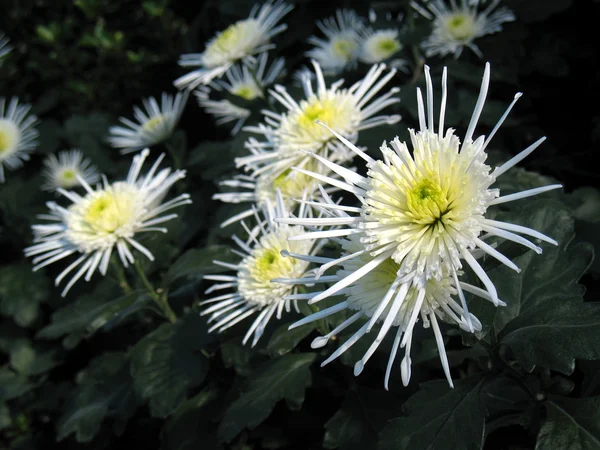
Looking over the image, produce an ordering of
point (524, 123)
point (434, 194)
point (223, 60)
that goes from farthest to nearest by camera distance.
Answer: point (524, 123) → point (223, 60) → point (434, 194)

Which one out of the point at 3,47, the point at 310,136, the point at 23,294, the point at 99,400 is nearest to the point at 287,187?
the point at 310,136

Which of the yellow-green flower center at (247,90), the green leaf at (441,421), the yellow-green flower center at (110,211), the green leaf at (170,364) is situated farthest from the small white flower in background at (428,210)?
the yellow-green flower center at (247,90)

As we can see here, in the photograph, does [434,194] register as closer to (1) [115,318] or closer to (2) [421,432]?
(2) [421,432]

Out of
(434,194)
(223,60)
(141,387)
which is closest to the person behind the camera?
(434,194)

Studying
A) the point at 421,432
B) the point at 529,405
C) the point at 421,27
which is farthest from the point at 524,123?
the point at 421,432

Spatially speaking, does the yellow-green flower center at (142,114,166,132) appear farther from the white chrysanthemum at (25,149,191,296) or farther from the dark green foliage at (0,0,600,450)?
the white chrysanthemum at (25,149,191,296)

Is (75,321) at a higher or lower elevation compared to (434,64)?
lower

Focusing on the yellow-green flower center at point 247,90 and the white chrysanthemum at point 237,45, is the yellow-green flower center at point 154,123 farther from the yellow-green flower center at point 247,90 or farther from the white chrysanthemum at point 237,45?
the white chrysanthemum at point 237,45

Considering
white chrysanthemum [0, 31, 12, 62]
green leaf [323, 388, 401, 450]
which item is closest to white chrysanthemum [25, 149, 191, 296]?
green leaf [323, 388, 401, 450]
